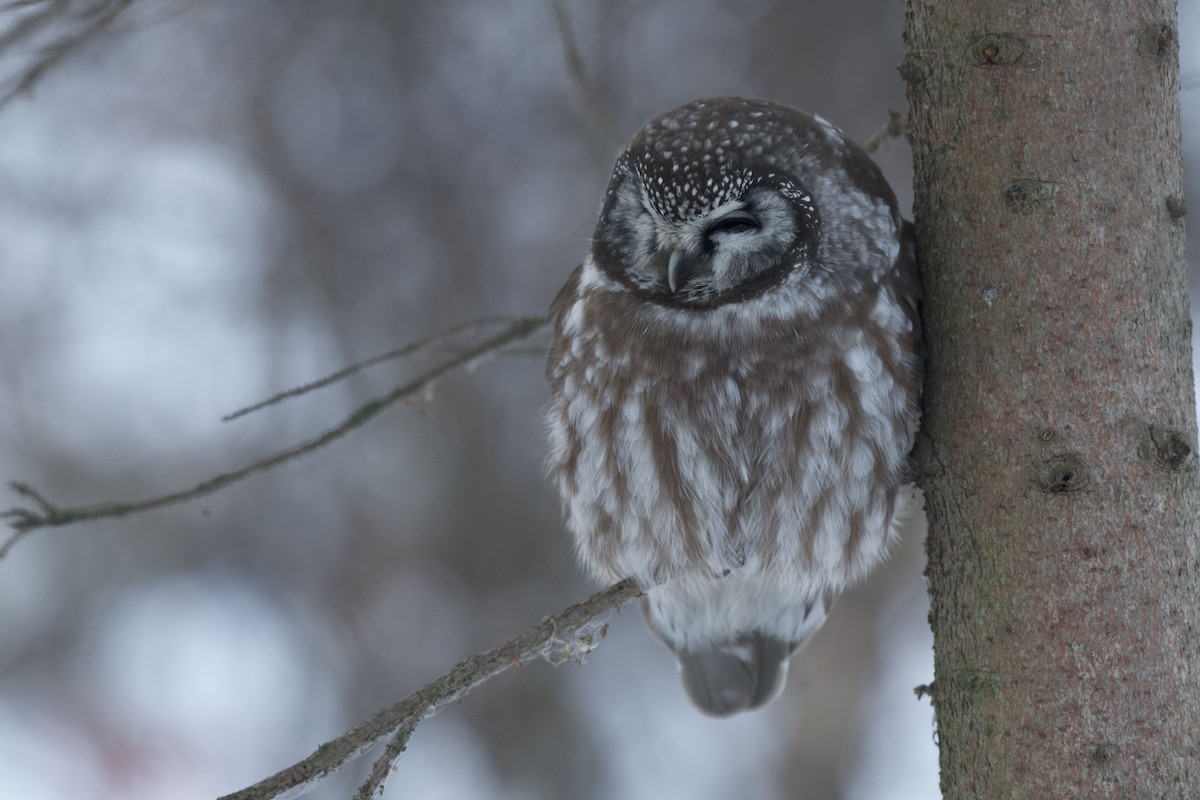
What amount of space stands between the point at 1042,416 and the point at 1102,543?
0.24m

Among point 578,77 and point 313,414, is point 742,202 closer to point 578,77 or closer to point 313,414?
point 578,77

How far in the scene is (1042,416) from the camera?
196 cm

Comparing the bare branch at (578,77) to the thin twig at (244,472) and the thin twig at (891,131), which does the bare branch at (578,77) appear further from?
the thin twig at (891,131)

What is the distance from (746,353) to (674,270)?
0.83 feet

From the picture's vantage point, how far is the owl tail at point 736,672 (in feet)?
11.4

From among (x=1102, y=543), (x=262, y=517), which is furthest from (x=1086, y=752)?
(x=262, y=517)

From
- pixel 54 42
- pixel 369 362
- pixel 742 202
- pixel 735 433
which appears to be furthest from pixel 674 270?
pixel 54 42

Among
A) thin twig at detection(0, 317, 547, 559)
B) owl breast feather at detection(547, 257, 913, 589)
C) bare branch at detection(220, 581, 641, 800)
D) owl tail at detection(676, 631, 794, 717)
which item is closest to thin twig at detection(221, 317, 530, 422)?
thin twig at detection(0, 317, 547, 559)

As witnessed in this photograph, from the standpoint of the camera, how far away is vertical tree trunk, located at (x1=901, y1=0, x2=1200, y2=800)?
6.13ft

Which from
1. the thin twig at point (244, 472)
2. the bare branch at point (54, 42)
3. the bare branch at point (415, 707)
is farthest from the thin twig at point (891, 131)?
the bare branch at point (54, 42)

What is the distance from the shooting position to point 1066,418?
1944 mm

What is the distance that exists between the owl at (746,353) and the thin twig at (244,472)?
25 cm

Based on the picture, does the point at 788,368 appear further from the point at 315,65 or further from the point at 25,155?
the point at 25,155

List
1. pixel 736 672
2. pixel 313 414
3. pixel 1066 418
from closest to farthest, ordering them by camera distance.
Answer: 1. pixel 1066 418
2. pixel 736 672
3. pixel 313 414
